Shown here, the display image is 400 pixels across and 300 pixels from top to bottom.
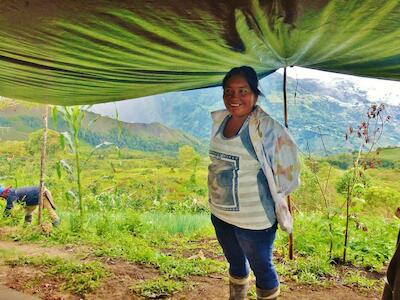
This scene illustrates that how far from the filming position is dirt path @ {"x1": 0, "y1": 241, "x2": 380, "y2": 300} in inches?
112

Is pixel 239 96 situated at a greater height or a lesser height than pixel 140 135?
lesser

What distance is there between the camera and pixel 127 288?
2.99 meters

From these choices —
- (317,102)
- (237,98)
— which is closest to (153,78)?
(237,98)

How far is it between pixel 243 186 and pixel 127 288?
1.67 m

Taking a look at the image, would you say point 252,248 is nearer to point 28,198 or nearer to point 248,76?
point 248,76

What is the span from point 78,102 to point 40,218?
252 centimetres

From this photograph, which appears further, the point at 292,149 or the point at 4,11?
the point at 292,149

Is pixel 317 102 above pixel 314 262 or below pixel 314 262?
above

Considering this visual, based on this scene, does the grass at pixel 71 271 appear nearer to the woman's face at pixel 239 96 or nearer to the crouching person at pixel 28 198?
the crouching person at pixel 28 198

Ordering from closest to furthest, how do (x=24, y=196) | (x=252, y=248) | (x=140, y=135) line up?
(x=252, y=248) → (x=24, y=196) → (x=140, y=135)

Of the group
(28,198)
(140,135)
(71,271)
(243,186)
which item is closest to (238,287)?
(243,186)

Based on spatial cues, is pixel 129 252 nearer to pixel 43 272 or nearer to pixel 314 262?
pixel 43 272

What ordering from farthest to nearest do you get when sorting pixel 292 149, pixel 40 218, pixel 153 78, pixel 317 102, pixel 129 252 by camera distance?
pixel 317 102
pixel 40 218
pixel 129 252
pixel 153 78
pixel 292 149

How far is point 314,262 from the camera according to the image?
3289 millimetres
